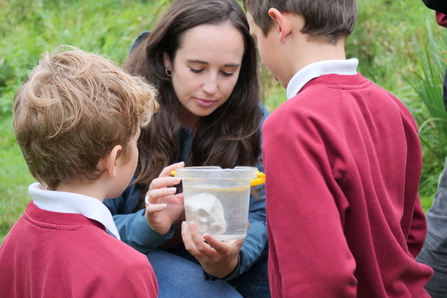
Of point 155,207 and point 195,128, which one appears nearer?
point 155,207

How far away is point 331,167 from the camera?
1.60 metres

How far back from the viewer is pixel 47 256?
5.08 feet

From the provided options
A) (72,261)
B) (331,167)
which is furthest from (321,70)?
(72,261)

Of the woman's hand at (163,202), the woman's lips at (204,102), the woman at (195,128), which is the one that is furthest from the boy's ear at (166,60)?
the woman's hand at (163,202)

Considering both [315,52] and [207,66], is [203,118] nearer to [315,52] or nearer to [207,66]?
[207,66]

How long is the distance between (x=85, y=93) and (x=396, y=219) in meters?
1.04

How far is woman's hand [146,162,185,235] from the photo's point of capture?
6.70ft

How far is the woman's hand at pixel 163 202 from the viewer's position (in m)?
2.04

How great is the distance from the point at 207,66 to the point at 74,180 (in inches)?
44.3

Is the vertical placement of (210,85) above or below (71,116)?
below

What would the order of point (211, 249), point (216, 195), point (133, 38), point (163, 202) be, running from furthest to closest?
point (133, 38) → point (163, 202) → point (211, 249) → point (216, 195)

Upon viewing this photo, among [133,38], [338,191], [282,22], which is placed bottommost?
[133,38]

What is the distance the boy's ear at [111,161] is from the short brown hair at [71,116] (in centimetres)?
2

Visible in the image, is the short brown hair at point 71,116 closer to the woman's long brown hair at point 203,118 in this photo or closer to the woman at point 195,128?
the woman at point 195,128
